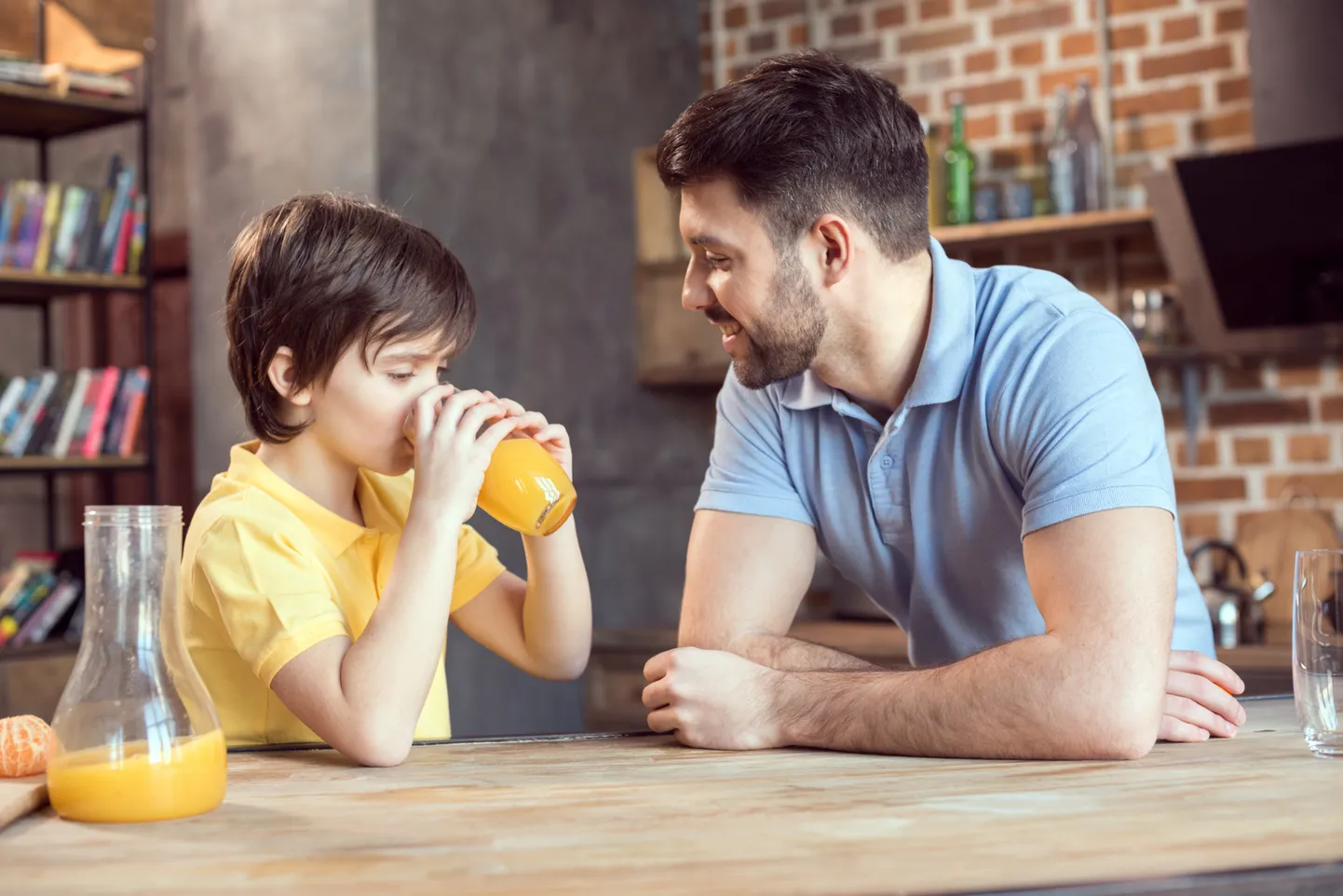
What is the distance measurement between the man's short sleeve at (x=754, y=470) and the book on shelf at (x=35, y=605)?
98.9 inches

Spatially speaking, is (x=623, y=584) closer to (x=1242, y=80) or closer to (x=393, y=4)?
(x=393, y=4)

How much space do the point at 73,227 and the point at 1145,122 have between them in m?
2.76

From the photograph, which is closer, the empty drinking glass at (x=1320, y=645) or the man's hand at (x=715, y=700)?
the empty drinking glass at (x=1320, y=645)

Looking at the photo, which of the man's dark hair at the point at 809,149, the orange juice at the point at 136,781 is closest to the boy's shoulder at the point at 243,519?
the orange juice at the point at 136,781

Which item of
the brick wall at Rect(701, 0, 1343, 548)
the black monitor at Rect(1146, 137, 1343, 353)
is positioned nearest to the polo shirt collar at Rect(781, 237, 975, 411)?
the black monitor at Rect(1146, 137, 1343, 353)

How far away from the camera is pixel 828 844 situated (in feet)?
2.72

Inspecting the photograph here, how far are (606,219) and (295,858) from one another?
3049mm

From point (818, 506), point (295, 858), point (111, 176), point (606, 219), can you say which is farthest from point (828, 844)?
point (111, 176)

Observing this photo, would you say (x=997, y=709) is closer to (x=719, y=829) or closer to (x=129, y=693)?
(x=719, y=829)

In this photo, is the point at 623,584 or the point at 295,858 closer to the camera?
the point at 295,858

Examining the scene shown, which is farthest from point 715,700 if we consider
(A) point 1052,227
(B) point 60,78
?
(B) point 60,78

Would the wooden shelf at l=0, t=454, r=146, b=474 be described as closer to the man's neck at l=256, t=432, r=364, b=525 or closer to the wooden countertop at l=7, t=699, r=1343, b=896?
the man's neck at l=256, t=432, r=364, b=525

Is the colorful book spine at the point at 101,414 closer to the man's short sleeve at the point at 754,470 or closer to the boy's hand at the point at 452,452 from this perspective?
the man's short sleeve at the point at 754,470

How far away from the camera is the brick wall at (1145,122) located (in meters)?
3.25
